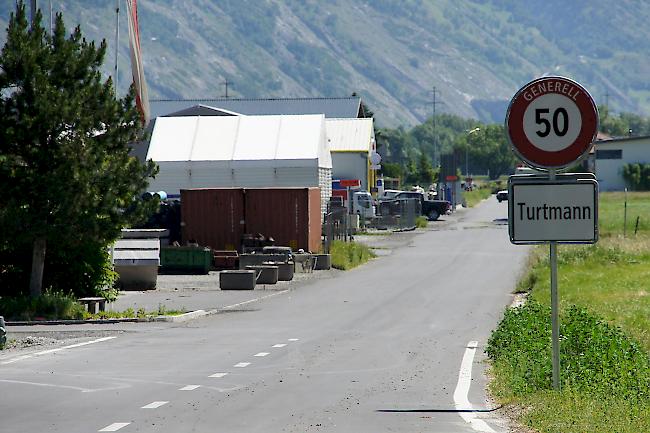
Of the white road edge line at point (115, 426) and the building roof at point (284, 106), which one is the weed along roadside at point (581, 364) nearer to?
the white road edge line at point (115, 426)

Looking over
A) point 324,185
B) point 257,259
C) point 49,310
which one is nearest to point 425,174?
point 324,185

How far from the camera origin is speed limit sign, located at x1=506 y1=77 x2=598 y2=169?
11.3 metres

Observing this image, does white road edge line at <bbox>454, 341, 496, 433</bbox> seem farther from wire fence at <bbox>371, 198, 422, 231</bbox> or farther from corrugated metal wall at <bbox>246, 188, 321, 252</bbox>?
wire fence at <bbox>371, 198, 422, 231</bbox>

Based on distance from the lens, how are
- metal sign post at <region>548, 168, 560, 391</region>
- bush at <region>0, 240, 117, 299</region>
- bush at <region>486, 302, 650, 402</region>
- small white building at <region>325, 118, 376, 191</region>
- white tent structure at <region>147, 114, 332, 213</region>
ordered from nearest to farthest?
1. metal sign post at <region>548, 168, 560, 391</region>
2. bush at <region>486, 302, 650, 402</region>
3. bush at <region>0, 240, 117, 299</region>
4. white tent structure at <region>147, 114, 332, 213</region>
5. small white building at <region>325, 118, 376, 191</region>

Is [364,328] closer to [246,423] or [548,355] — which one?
[548,355]

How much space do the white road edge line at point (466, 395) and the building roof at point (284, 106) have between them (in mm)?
92610

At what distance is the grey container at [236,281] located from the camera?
1358 inches

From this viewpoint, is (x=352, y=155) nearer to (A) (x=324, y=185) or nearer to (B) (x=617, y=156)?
(A) (x=324, y=185)

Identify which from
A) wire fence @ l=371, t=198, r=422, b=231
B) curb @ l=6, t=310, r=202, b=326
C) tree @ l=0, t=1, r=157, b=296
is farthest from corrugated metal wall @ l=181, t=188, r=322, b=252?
wire fence @ l=371, t=198, r=422, b=231

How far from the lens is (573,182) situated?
1154 cm

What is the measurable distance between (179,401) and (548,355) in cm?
455

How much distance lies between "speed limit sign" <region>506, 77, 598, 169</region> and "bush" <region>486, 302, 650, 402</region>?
2.46 metres

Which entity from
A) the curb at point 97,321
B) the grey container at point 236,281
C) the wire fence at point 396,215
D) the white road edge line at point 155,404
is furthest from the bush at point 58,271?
the wire fence at point 396,215

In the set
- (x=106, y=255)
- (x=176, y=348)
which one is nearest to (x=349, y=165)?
(x=106, y=255)
